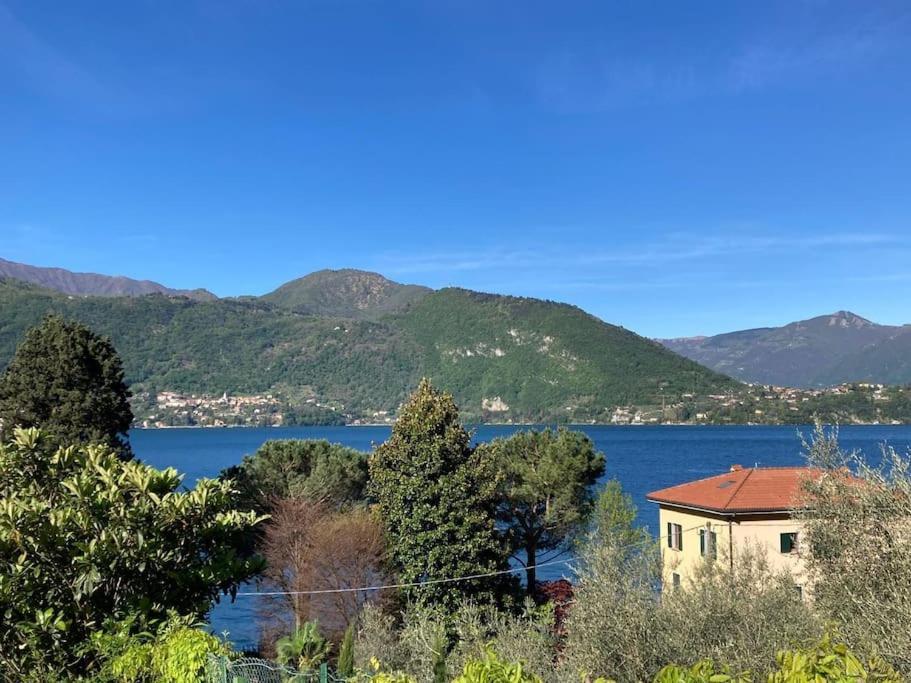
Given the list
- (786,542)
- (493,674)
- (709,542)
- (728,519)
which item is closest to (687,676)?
(493,674)

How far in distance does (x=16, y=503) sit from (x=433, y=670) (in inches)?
343

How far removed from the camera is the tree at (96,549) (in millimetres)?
9219

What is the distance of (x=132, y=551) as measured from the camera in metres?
9.81

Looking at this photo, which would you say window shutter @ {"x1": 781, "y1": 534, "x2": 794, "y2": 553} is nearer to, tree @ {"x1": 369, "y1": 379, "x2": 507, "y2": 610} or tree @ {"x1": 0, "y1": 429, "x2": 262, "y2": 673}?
tree @ {"x1": 369, "y1": 379, "x2": 507, "y2": 610}

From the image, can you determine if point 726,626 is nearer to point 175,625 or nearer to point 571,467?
point 175,625

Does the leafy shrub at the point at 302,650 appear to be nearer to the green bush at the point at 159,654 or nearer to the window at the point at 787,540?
the green bush at the point at 159,654

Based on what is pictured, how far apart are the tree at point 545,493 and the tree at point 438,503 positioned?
6198 millimetres

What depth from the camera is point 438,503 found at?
23.5 metres

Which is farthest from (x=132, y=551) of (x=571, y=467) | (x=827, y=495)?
(x=571, y=467)

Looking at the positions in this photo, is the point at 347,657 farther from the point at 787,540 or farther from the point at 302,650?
the point at 787,540

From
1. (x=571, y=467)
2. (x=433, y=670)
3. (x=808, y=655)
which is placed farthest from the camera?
(x=571, y=467)

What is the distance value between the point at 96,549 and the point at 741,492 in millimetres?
23999

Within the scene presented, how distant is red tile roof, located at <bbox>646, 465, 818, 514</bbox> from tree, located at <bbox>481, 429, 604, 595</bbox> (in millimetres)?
3337

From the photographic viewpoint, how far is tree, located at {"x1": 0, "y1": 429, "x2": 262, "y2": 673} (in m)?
9.22
